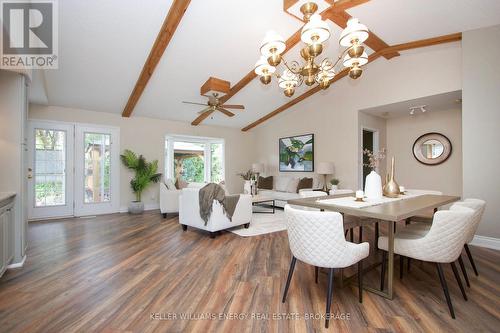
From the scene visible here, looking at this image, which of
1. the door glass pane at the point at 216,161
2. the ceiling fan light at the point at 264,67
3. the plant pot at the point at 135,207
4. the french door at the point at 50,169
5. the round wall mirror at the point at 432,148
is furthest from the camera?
the door glass pane at the point at 216,161

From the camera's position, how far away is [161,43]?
11.3ft

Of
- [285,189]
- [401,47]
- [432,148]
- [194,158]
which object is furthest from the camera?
[194,158]

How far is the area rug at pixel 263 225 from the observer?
13.0 ft

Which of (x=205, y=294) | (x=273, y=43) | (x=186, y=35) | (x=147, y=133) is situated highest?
(x=186, y=35)

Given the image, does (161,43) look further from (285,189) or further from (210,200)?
(285,189)

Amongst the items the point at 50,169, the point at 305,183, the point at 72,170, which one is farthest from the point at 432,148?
the point at 50,169

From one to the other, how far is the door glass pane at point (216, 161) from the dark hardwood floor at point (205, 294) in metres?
4.25

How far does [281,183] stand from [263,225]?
2.29m

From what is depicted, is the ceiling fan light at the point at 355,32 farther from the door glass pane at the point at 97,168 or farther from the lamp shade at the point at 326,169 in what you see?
the door glass pane at the point at 97,168

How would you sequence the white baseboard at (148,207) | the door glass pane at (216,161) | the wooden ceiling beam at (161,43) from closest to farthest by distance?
the wooden ceiling beam at (161,43), the white baseboard at (148,207), the door glass pane at (216,161)

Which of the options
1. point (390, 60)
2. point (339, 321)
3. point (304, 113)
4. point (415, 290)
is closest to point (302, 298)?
point (339, 321)

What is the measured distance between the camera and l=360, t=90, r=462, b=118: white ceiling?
14.1ft

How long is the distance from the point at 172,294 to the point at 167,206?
3223 mm

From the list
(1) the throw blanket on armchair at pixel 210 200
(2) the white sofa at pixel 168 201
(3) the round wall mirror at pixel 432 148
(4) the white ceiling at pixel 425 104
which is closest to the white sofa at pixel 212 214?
(1) the throw blanket on armchair at pixel 210 200
